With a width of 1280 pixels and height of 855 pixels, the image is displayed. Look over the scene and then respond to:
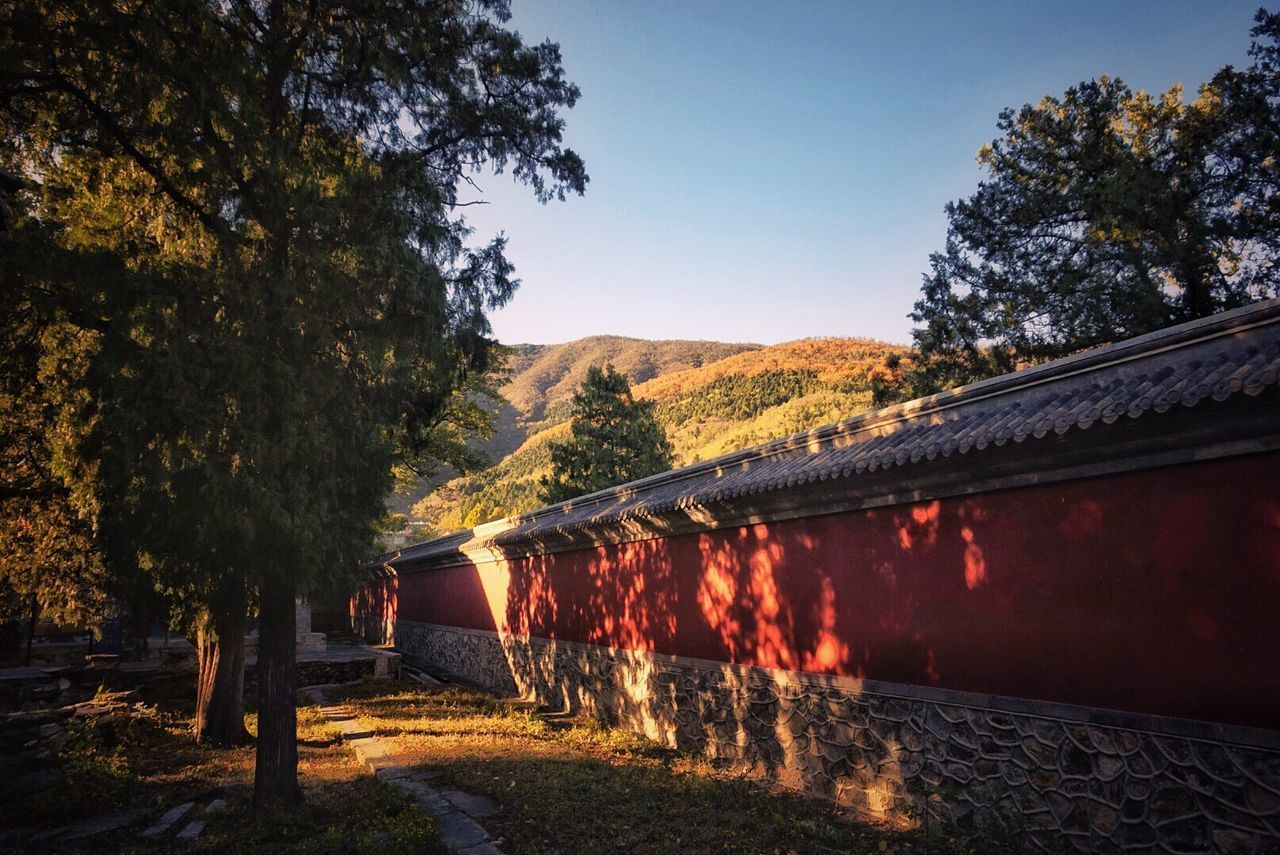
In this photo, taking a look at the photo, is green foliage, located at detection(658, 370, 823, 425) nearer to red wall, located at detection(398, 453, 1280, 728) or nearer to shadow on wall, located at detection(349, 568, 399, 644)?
shadow on wall, located at detection(349, 568, 399, 644)

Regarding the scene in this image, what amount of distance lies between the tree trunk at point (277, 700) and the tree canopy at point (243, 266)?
2 centimetres

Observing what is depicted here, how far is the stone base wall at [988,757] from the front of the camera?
4238 mm

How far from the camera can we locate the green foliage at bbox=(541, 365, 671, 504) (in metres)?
25.7

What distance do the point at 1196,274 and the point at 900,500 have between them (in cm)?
1244

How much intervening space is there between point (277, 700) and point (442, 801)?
1.84 meters

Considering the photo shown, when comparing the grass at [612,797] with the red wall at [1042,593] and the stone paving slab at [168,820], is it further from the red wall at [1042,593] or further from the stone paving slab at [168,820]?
the stone paving slab at [168,820]

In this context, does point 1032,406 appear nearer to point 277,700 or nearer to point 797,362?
point 277,700

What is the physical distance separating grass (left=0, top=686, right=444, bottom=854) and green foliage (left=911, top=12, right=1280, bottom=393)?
15718 mm

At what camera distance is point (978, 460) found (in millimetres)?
5746

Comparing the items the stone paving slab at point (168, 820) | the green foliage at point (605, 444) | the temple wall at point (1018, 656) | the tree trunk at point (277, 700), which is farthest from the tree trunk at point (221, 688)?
the green foliage at point (605, 444)

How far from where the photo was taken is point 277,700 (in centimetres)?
669

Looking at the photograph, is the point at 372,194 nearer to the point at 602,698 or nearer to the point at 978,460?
the point at 978,460

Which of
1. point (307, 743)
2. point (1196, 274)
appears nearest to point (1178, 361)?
point (307, 743)

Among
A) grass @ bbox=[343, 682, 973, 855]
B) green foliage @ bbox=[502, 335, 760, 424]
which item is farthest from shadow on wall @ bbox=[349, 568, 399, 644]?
green foliage @ bbox=[502, 335, 760, 424]
